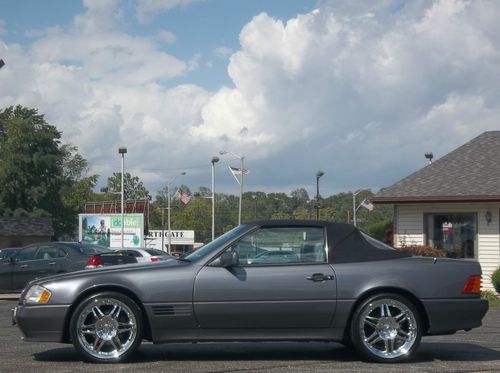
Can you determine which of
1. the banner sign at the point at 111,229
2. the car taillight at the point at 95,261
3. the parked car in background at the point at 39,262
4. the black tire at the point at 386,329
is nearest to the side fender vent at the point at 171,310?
the black tire at the point at 386,329

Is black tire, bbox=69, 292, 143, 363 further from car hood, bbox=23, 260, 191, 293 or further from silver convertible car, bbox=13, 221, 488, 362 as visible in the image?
car hood, bbox=23, 260, 191, 293

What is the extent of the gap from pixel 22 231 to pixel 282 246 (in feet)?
161

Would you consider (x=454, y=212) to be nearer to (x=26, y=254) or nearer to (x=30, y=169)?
(x=26, y=254)

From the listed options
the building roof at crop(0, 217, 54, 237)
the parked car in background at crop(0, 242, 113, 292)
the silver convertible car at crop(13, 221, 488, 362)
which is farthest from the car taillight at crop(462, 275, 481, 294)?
the building roof at crop(0, 217, 54, 237)

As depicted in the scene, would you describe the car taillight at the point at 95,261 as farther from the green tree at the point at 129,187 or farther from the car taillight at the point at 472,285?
the green tree at the point at 129,187

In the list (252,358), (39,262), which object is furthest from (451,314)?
(39,262)

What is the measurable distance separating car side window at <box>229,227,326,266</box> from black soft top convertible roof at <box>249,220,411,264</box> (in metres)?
0.07

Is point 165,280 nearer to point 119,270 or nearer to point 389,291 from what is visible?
point 119,270

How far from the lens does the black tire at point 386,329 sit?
28.1 feet

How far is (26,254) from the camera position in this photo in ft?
69.3

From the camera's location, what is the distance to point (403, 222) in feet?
76.9

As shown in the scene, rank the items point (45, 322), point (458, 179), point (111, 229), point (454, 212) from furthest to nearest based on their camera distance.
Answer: point (111, 229) → point (458, 179) → point (454, 212) → point (45, 322)

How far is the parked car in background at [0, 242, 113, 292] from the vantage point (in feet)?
67.7

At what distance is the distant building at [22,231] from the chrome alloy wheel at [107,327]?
4831 centimetres
